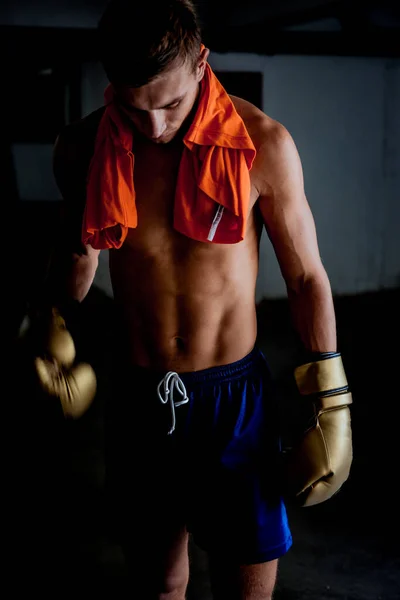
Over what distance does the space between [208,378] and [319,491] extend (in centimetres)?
29

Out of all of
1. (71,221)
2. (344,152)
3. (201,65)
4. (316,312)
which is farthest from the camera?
(344,152)

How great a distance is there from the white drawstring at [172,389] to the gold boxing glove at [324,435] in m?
0.22

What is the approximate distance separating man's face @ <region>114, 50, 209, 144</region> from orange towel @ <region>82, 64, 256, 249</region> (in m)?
0.03

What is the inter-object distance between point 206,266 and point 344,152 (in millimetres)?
3703

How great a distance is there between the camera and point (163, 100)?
96cm

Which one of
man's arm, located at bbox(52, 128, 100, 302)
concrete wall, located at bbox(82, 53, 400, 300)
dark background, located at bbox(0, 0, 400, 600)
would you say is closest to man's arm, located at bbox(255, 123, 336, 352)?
man's arm, located at bbox(52, 128, 100, 302)

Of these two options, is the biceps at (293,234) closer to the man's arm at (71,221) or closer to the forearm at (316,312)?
the forearm at (316,312)

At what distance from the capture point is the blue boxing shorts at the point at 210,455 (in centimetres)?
115

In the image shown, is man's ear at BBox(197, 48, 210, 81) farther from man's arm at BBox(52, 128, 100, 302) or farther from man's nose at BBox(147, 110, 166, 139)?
man's arm at BBox(52, 128, 100, 302)

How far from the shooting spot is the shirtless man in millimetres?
1089

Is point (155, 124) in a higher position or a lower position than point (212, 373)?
higher

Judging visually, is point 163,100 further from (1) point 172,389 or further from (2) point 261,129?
(1) point 172,389

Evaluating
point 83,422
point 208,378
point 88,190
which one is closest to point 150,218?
point 88,190

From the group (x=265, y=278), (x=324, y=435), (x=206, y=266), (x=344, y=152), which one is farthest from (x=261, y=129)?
(x=344, y=152)
